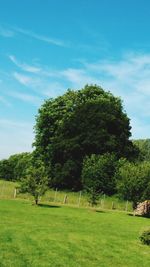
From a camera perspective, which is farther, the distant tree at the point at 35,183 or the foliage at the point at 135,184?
the foliage at the point at 135,184

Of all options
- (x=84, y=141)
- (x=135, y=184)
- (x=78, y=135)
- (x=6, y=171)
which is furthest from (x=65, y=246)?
(x=6, y=171)

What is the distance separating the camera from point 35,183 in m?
49.4

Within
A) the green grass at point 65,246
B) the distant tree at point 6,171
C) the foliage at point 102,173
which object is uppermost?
the distant tree at point 6,171

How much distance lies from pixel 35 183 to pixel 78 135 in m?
23.8

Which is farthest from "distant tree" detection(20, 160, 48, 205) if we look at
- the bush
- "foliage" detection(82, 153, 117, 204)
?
the bush

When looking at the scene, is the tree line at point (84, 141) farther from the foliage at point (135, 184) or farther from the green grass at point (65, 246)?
the green grass at point (65, 246)

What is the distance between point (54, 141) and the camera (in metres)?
74.4

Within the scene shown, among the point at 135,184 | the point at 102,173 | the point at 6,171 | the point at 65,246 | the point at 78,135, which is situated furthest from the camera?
the point at 6,171

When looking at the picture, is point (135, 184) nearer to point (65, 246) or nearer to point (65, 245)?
point (65, 245)

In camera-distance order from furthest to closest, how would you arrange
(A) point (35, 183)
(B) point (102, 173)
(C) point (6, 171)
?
(C) point (6, 171)
(B) point (102, 173)
(A) point (35, 183)

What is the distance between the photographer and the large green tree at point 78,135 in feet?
230

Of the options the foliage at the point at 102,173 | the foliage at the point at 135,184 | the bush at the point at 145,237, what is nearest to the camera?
the bush at the point at 145,237

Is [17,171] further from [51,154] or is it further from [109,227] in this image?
[109,227]

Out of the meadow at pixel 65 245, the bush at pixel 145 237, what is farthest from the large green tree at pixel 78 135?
the bush at pixel 145 237
